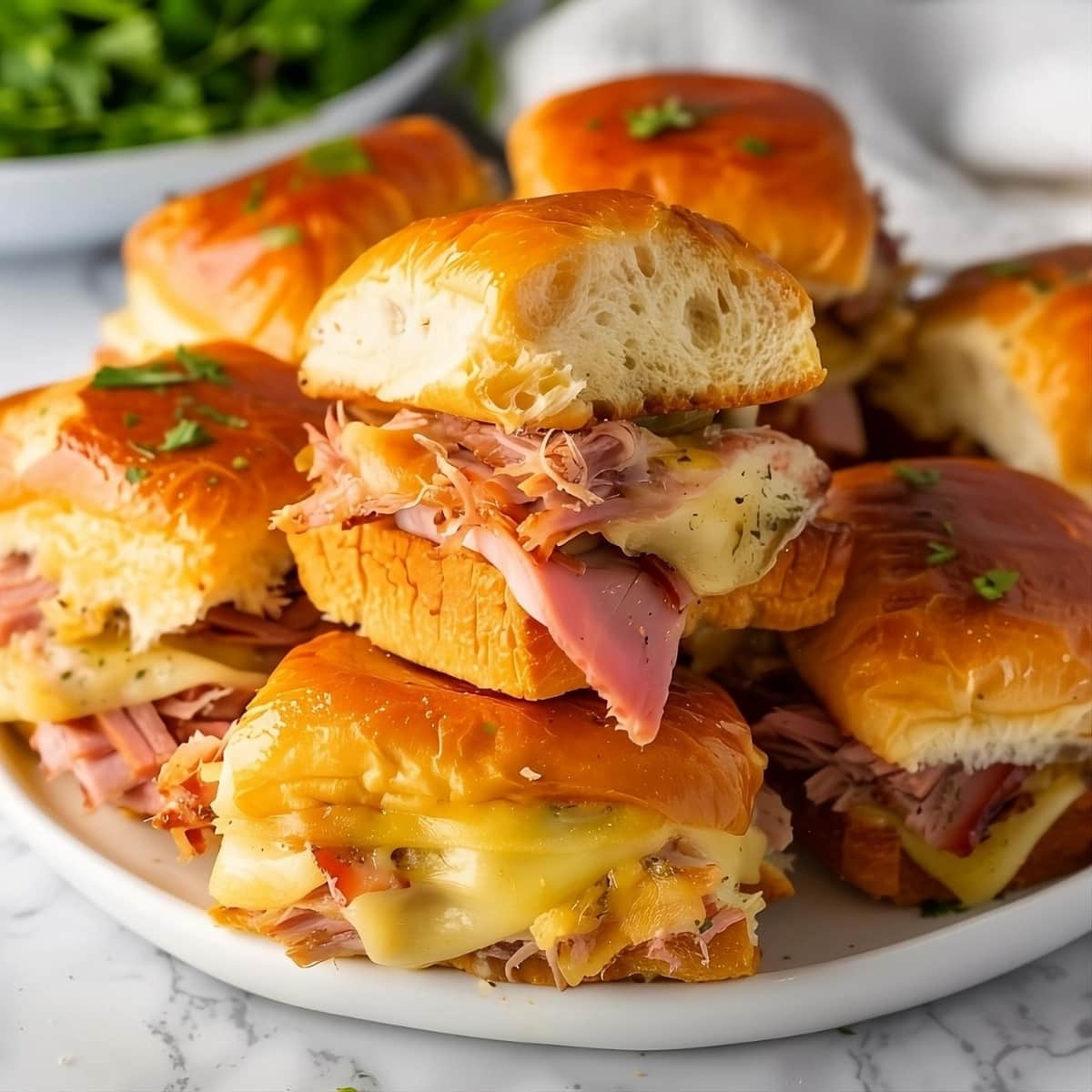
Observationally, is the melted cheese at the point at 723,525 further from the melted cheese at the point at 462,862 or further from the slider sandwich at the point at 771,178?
the slider sandwich at the point at 771,178

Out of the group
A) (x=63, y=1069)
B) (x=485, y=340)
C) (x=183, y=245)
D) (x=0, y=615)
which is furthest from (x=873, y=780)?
(x=183, y=245)

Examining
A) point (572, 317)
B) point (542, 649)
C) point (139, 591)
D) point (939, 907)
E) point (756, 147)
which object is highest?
point (572, 317)

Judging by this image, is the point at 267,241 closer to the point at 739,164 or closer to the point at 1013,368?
the point at 739,164

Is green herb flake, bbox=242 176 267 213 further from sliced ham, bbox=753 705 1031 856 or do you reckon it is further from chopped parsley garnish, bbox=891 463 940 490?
sliced ham, bbox=753 705 1031 856

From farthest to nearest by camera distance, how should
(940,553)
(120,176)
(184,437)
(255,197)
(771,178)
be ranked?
(120,176) → (255,197) → (771,178) → (184,437) → (940,553)

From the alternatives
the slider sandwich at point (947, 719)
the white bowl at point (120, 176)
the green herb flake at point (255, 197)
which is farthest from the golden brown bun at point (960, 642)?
the white bowl at point (120, 176)

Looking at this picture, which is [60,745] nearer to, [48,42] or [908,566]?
[908,566]

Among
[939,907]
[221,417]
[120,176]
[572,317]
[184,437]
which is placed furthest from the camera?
[120,176]

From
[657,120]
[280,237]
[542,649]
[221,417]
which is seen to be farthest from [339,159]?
[542,649]

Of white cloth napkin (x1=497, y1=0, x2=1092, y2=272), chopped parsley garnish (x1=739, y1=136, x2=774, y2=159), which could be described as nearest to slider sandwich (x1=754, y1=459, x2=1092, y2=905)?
chopped parsley garnish (x1=739, y1=136, x2=774, y2=159)
